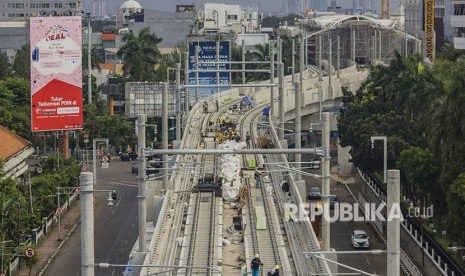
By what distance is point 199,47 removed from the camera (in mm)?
103625

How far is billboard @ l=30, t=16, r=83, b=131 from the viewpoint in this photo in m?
94.7

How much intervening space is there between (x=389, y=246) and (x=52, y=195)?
5304 centimetres

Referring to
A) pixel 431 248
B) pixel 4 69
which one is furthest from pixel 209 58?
pixel 4 69

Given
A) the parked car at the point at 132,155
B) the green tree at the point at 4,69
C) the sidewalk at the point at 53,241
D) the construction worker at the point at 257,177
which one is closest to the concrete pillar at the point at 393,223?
the construction worker at the point at 257,177

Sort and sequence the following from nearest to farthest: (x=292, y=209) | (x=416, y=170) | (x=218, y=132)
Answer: (x=292, y=209), (x=416, y=170), (x=218, y=132)

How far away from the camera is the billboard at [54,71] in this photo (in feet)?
311

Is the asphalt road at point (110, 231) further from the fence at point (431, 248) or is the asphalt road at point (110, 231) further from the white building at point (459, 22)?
the white building at point (459, 22)

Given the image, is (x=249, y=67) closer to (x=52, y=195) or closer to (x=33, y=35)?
(x=33, y=35)

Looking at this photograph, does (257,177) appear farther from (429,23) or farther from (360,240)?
(429,23)

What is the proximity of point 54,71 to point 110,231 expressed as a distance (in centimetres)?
1921

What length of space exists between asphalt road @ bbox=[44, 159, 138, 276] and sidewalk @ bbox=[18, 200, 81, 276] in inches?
14.1

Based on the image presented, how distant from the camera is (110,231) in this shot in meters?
79.6

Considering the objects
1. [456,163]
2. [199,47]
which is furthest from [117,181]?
[456,163]

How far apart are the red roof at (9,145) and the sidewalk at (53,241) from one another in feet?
16.9
